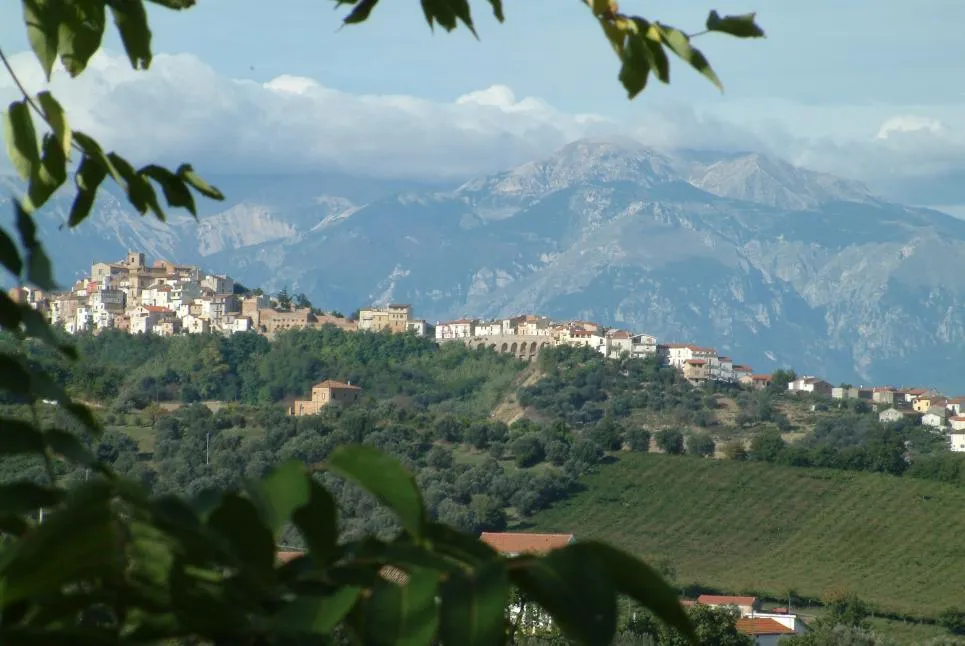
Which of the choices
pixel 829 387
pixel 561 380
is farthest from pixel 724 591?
pixel 829 387

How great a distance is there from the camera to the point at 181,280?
251 ft

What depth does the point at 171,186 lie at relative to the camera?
1.45 m

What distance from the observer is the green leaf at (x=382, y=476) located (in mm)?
792

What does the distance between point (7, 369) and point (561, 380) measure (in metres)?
60.8

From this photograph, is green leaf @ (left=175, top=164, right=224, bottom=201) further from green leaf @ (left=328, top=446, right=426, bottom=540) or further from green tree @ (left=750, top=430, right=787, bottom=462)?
green tree @ (left=750, top=430, right=787, bottom=462)

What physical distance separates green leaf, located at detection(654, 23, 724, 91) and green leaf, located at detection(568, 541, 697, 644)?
56 cm

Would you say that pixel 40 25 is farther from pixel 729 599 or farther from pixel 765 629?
pixel 729 599

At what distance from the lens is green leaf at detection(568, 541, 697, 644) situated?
78 centimetres

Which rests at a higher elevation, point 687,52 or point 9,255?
point 687,52

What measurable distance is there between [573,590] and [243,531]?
18cm

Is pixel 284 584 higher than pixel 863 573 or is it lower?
higher

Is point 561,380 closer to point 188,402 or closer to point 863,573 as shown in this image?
point 188,402

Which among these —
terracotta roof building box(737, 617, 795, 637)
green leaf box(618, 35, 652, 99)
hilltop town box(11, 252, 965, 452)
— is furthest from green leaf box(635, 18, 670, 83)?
hilltop town box(11, 252, 965, 452)

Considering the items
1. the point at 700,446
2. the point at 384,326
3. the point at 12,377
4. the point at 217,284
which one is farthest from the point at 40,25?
the point at 217,284
